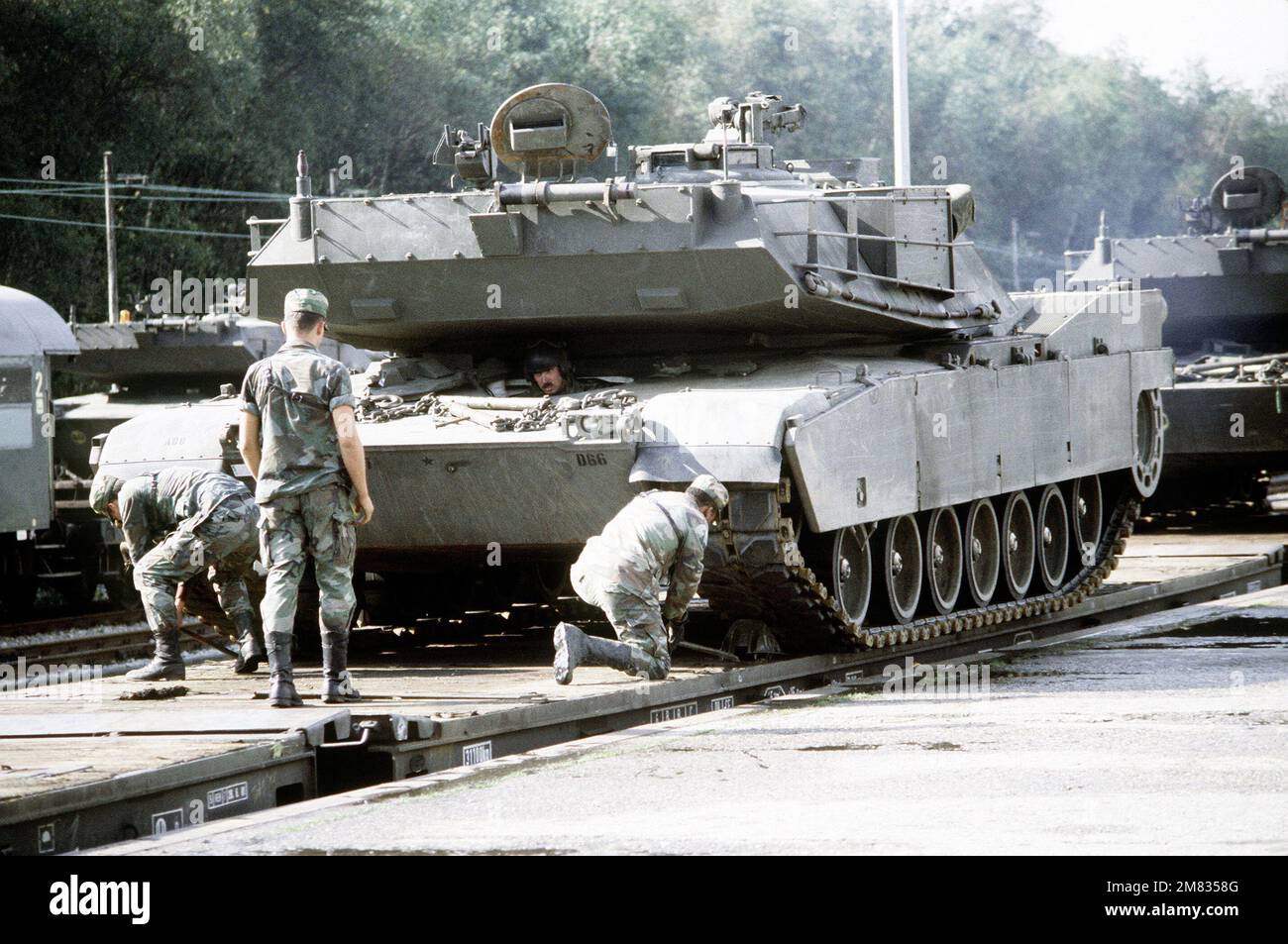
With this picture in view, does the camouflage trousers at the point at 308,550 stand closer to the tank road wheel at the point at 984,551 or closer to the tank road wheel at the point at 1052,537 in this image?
the tank road wheel at the point at 984,551

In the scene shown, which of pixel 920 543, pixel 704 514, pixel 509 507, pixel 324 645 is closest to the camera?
pixel 324 645

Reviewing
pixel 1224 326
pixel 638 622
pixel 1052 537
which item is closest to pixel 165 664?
pixel 638 622

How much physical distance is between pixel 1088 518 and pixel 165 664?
308 inches

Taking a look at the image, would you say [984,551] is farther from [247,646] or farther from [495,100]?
[495,100]

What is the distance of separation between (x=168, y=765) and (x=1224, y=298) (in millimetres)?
16588

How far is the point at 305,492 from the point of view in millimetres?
10094

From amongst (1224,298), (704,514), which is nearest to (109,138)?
(1224,298)

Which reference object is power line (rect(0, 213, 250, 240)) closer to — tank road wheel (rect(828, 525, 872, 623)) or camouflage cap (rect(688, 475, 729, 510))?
tank road wheel (rect(828, 525, 872, 623))

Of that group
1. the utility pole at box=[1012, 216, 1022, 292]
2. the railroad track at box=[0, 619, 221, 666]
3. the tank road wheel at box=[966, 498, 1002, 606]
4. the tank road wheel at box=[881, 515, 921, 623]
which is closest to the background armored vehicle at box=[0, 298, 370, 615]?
the railroad track at box=[0, 619, 221, 666]

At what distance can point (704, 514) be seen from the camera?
37.0 feet

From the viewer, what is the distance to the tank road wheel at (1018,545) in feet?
49.2

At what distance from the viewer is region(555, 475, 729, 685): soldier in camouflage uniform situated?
10969 millimetres

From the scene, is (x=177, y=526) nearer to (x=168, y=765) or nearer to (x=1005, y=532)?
(x=168, y=765)
